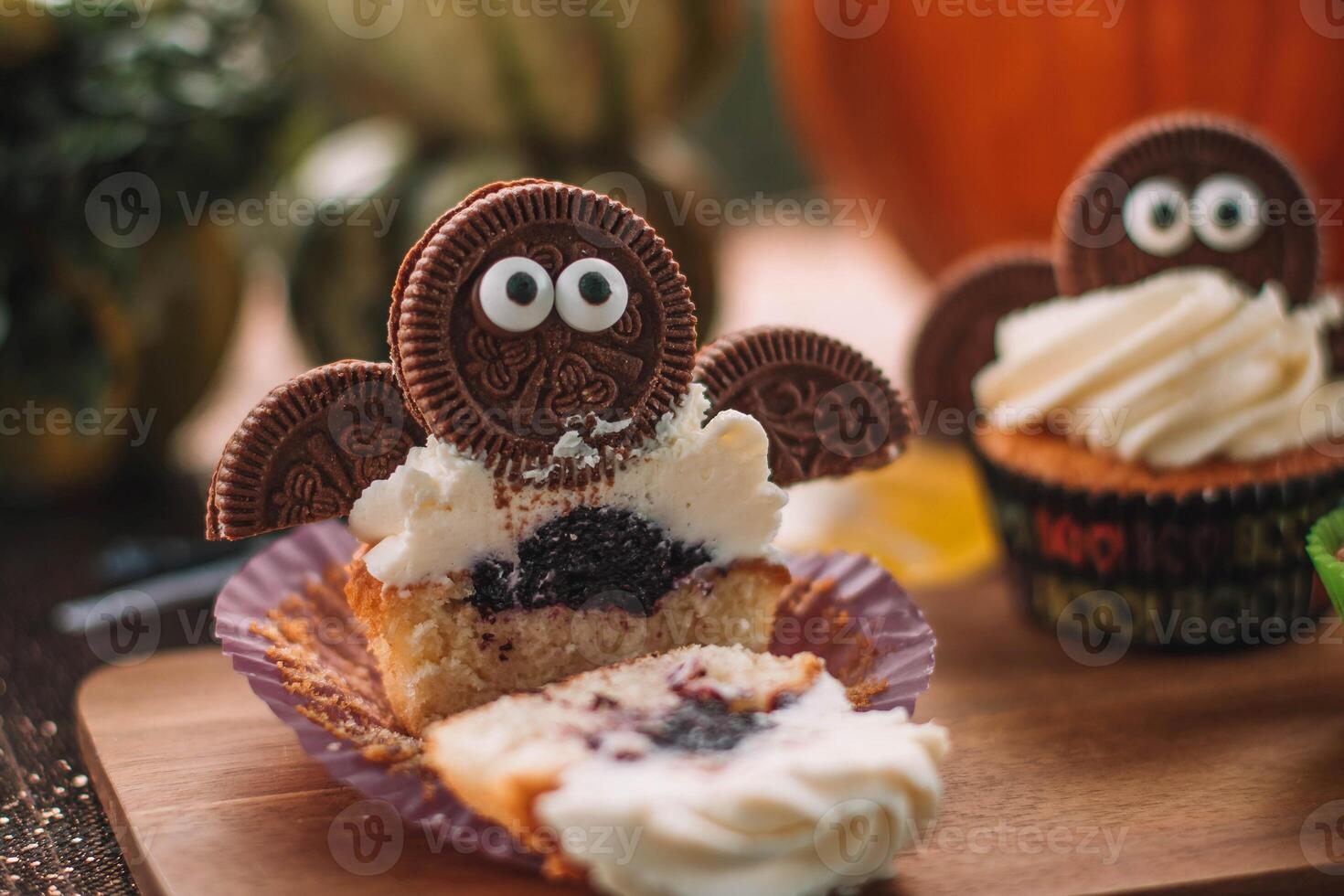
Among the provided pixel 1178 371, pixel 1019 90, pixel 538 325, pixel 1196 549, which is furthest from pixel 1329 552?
pixel 1019 90

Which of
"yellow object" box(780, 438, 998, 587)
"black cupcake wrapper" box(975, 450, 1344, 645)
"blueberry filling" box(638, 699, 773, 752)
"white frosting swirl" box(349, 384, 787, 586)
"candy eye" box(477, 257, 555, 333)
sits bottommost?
"yellow object" box(780, 438, 998, 587)

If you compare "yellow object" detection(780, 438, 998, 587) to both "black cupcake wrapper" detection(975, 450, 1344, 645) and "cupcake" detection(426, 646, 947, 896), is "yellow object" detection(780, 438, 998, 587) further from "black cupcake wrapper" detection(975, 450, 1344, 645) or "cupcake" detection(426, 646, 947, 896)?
"cupcake" detection(426, 646, 947, 896)

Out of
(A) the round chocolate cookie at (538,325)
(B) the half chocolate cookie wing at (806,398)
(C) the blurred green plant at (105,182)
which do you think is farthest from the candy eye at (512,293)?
(C) the blurred green plant at (105,182)

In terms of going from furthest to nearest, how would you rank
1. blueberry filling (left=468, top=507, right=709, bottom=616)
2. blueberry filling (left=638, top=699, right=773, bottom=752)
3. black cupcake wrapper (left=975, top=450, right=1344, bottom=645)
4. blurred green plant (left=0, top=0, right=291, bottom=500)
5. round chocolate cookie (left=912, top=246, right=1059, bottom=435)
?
blurred green plant (left=0, top=0, right=291, bottom=500)
round chocolate cookie (left=912, top=246, right=1059, bottom=435)
black cupcake wrapper (left=975, top=450, right=1344, bottom=645)
blueberry filling (left=468, top=507, right=709, bottom=616)
blueberry filling (left=638, top=699, right=773, bottom=752)

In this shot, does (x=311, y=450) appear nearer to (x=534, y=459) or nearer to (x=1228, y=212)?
(x=534, y=459)

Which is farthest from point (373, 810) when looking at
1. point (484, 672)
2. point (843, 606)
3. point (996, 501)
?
point (996, 501)

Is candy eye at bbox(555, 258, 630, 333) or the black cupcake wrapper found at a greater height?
candy eye at bbox(555, 258, 630, 333)

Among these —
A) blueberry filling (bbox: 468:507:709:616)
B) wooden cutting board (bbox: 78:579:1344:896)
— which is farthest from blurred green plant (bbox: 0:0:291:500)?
blueberry filling (bbox: 468:507:709:616)
